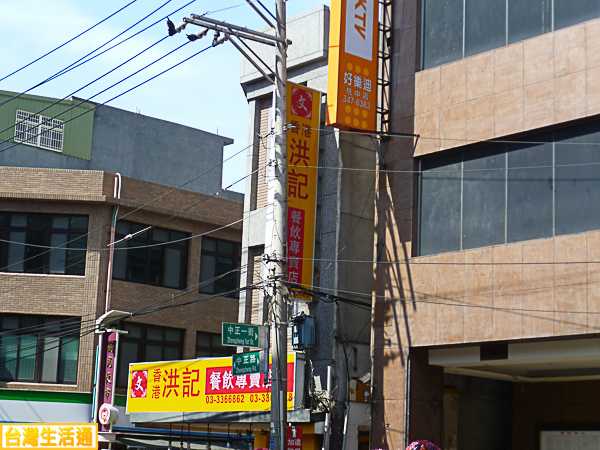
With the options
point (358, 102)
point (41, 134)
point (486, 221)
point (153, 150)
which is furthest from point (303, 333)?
point (153, 150)

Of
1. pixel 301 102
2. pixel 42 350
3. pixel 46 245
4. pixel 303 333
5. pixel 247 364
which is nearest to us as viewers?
pixel 247 364

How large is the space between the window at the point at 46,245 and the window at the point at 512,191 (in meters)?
16.6

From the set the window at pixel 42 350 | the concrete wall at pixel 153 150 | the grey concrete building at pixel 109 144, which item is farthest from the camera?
the concrete wall at pixel 153 150

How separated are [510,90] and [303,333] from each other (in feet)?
25.6

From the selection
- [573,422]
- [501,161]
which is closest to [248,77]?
[501,161]

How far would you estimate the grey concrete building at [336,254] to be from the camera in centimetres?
2133

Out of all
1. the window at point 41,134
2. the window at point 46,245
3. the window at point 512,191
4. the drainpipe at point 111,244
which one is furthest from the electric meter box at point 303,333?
the window at point 41,134

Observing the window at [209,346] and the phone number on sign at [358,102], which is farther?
the window at [209,346]

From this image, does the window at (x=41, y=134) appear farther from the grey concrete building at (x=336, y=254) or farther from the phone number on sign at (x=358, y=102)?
the phone number on sign at (x=358, y=102)

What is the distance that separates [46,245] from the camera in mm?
32188

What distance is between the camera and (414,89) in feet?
66.0

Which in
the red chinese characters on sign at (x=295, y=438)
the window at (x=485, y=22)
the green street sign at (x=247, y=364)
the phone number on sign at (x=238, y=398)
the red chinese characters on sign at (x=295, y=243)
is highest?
the window at (x=485, y=22)

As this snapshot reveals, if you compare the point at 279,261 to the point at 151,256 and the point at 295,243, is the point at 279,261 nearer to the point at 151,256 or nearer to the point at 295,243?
the point at 295,243

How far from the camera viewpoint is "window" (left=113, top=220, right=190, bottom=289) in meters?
32.8
